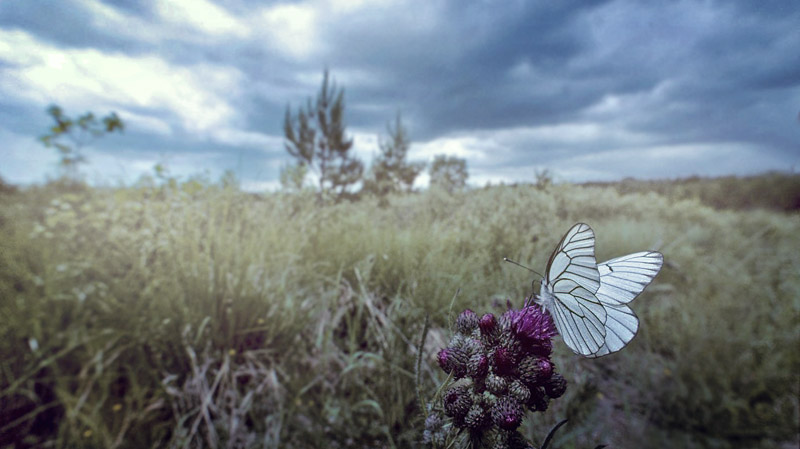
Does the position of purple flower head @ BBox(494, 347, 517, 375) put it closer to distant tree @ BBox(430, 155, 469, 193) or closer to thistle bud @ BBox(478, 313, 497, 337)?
thistle bud @ BBox(478, 313, 497, 337)

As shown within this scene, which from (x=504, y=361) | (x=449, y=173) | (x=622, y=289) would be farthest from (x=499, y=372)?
(x=449, y=173)

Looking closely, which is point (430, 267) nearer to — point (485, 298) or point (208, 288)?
point (485, 298)

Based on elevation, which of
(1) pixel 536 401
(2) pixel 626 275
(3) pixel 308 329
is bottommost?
(3) pixel 308 329

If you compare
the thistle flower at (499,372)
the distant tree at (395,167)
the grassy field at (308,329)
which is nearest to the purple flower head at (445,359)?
the thistle flower at (499,372)

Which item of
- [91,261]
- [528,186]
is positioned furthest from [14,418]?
[528,186]

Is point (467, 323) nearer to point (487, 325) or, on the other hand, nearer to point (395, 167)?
point (487, 325)

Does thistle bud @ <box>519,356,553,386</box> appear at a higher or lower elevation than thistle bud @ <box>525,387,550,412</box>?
higher

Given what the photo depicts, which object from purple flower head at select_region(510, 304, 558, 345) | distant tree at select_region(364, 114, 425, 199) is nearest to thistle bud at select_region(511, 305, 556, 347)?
purple flower head at select_region(510, 304, 558, 345)
